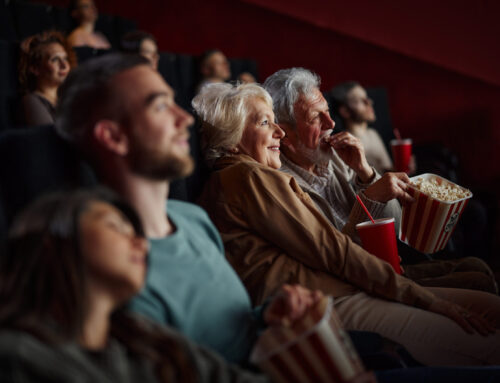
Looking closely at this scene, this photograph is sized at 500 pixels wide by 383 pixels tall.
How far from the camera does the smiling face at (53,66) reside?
1.68 meters

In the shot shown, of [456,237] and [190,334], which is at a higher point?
[190,334]

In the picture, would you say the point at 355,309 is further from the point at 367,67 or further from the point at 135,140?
the point at 367,67

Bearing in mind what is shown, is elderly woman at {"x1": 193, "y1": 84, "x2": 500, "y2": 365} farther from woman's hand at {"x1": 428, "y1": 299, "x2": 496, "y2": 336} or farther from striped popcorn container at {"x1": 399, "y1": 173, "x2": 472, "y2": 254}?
striped popcorn container at {"x1": 399, "y1": 173, "x2": 472, "y2": 254}

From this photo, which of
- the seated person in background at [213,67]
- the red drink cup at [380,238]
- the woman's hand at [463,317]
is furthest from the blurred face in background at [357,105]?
the woman's hand at [463,317]

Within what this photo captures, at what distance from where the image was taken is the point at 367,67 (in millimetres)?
3295

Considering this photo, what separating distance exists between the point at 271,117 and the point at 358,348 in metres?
0.53

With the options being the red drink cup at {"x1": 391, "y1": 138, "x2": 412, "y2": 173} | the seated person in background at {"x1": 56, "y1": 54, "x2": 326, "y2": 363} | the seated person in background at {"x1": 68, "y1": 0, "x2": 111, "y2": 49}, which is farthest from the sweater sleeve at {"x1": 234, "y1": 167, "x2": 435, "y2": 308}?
the seated person in background at {"x1": 68, "y1": 0, "x2": 111, "y2": 49}

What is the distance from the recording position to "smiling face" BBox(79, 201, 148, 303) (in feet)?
1.73

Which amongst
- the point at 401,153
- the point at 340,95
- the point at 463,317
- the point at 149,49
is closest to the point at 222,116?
the point at 463,317

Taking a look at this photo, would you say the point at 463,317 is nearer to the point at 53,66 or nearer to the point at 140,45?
the point at 53,66

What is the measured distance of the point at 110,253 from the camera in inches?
20.9

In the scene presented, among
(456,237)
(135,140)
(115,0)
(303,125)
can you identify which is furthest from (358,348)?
(115,0)

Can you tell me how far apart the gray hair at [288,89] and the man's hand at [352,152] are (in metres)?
0.11

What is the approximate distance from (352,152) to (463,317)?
514 mm
